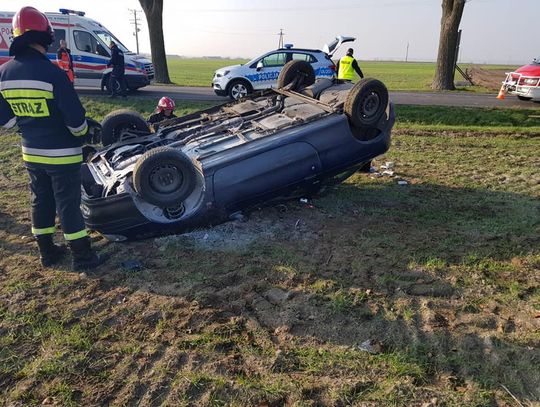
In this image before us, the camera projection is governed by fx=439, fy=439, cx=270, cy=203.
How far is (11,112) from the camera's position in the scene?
3.63 meters

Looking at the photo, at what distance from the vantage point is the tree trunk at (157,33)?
1655 centimetres

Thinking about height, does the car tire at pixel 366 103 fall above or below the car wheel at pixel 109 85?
above

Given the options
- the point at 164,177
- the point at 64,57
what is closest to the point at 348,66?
the point at 64,57

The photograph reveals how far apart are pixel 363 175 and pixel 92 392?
4.79 metres

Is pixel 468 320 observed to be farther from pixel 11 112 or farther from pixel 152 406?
pixel 11 112

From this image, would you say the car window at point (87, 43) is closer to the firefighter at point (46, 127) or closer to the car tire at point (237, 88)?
the car tire at point (237, 88)

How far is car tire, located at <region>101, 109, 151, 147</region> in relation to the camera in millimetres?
5297

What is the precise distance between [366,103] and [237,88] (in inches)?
342

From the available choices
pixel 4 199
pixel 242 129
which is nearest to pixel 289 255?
pixel 242 129

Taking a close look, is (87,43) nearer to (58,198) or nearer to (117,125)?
(117,125)

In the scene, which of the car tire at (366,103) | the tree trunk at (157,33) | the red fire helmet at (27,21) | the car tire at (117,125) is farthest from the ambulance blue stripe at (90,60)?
the car tire at (366,103)

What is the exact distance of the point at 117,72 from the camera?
1236 cm

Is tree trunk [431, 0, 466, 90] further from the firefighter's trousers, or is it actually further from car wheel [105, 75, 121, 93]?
the firefighter's trousers

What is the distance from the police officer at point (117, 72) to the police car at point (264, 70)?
8.65 ft
